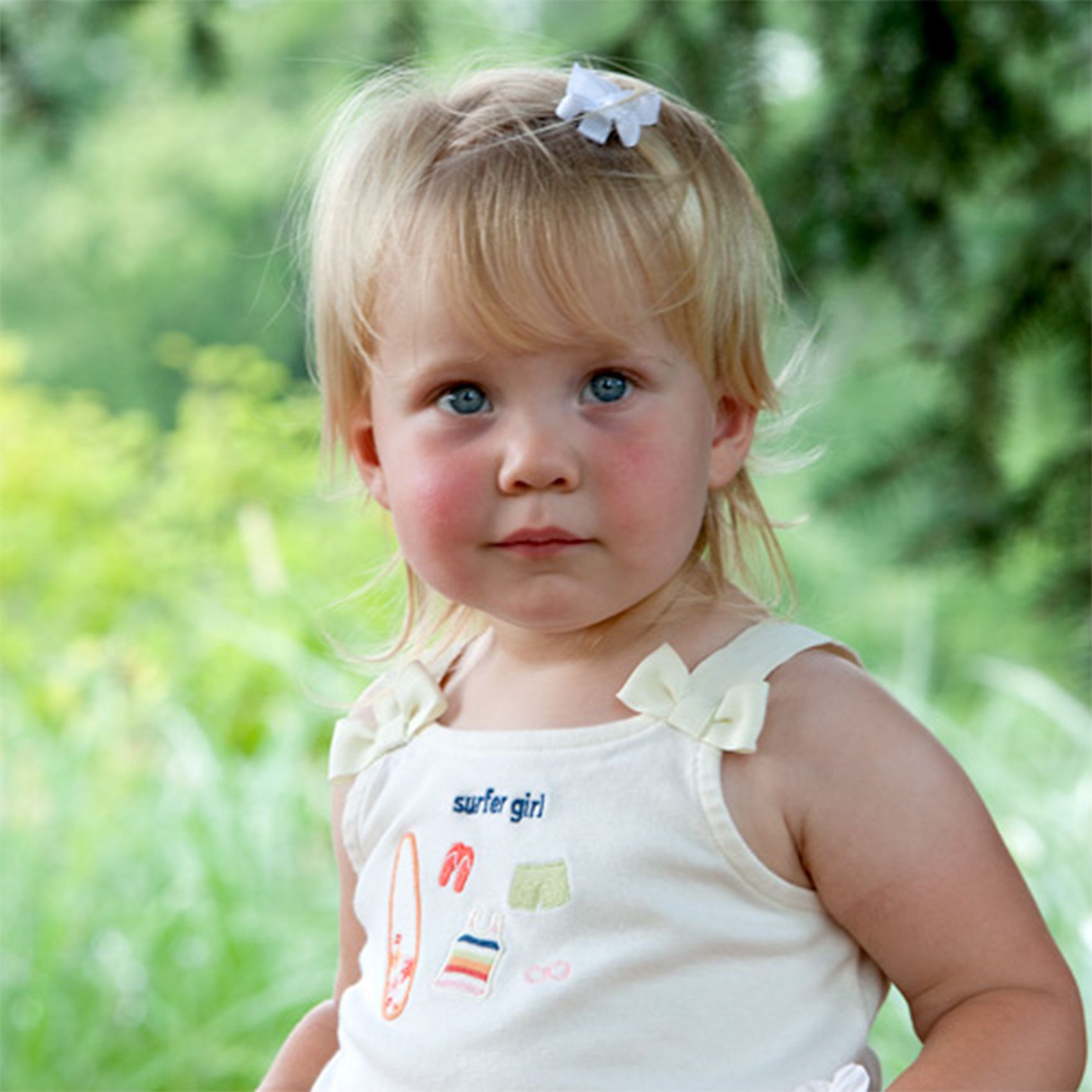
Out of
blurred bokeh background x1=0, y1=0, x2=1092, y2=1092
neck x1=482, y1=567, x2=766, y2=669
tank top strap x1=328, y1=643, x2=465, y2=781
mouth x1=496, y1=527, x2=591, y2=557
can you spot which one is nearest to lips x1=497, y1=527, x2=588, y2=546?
mouth x1=496, y1=527, x2=591, y2=557

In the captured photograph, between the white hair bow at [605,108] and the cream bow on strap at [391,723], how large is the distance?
428mm

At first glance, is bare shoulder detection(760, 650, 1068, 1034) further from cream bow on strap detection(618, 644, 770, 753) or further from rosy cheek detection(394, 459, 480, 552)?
rosy cheek detection(394, 459, 480, 552)

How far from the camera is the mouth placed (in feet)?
4.14

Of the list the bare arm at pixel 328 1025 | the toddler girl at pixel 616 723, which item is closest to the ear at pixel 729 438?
the toddler girl at pixel 616 723

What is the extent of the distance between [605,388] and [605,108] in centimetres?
20

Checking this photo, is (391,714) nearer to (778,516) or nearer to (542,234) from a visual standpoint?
(542,234)

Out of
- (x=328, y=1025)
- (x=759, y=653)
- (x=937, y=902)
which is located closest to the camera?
(x=937, y=902)

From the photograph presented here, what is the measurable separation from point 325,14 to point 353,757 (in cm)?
794

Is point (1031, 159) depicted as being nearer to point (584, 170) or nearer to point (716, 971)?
point (584, 170)

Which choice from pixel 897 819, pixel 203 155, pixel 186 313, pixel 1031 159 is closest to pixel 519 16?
pixel 203 155

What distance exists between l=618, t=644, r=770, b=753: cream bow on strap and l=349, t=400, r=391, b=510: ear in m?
0.26

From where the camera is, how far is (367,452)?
1.47 metres

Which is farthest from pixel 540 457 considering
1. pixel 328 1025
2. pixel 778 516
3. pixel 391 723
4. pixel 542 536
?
pixel 778 516

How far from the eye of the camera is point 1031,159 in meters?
2.68
